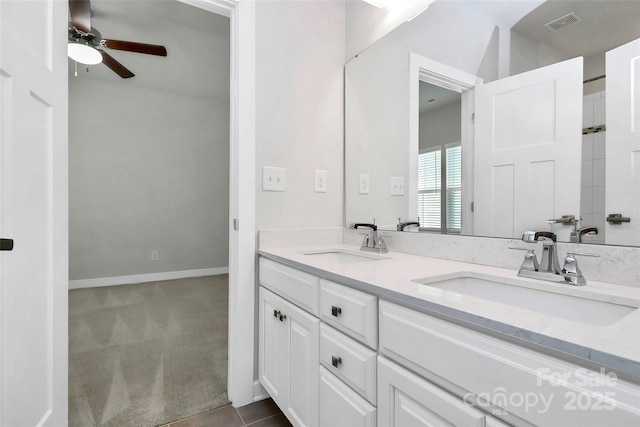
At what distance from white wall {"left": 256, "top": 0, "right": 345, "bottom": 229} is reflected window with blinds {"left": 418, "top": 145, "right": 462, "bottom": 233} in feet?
1.85

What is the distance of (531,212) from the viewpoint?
1051mm

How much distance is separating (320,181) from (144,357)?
5.43 feet

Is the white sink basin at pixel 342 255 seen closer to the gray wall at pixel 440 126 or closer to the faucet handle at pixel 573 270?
the gray wall at pixel 440 126

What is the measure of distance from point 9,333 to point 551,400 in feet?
4.07

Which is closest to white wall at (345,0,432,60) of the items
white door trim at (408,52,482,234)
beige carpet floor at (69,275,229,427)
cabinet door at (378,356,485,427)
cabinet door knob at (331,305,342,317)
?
white door trim at (408,52,482,234)

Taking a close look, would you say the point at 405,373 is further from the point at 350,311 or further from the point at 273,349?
the point at 273,349

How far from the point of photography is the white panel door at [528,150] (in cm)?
95

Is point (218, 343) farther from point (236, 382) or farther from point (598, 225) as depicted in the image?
point (598, 225)

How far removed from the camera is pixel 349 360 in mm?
930

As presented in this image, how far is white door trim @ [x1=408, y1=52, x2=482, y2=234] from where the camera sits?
1253mm

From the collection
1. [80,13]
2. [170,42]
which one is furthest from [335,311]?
[170,42]

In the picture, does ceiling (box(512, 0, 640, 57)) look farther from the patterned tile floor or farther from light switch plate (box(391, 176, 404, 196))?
the patterned tile floor

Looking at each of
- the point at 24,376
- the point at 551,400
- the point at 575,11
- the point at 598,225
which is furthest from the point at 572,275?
the point at 24,376

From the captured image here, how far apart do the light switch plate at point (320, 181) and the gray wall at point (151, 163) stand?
2200mm
